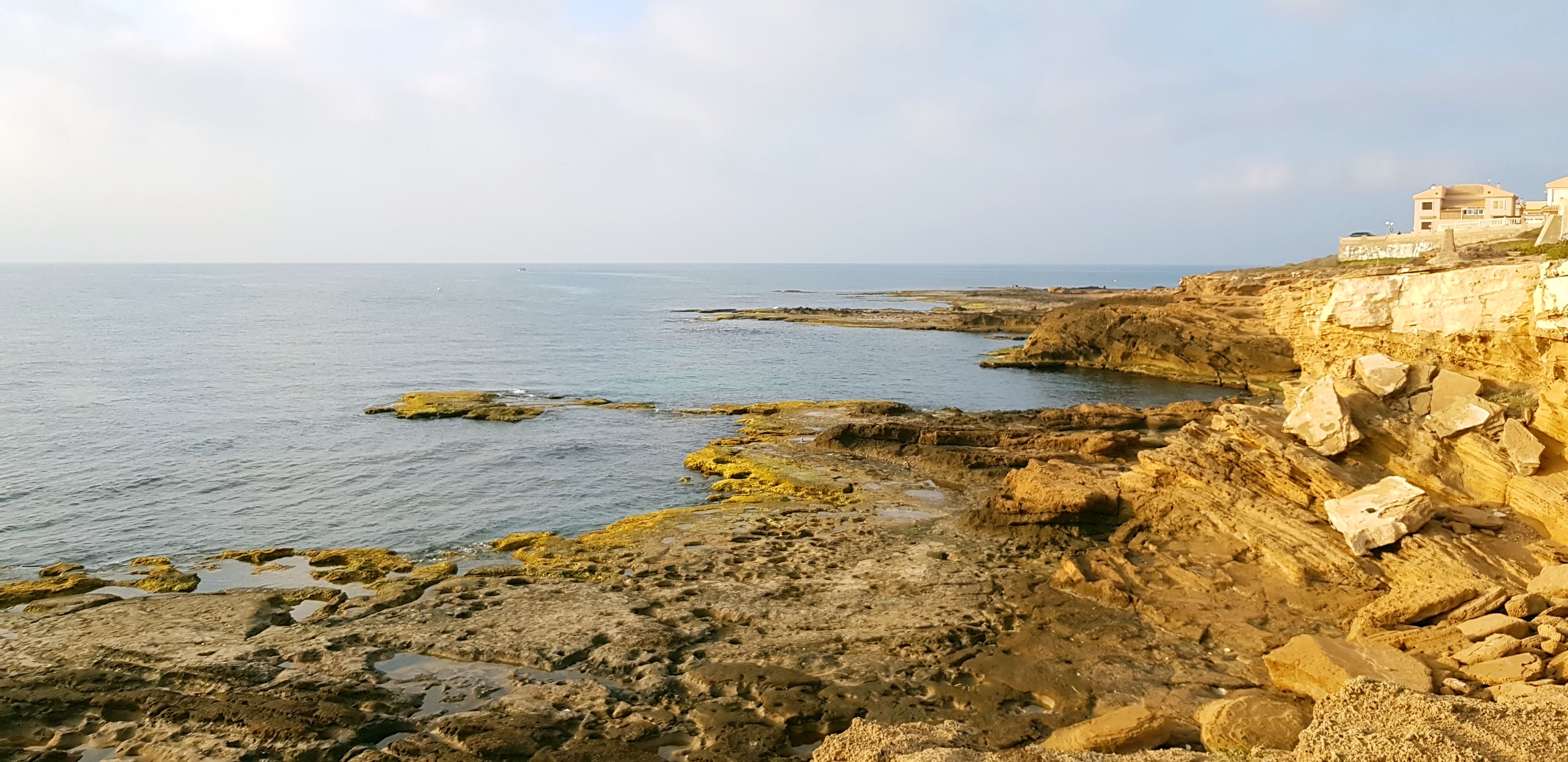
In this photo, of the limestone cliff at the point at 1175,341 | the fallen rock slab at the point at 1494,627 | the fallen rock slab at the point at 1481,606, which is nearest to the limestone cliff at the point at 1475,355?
the fallen rock slab at the point at 1481,606

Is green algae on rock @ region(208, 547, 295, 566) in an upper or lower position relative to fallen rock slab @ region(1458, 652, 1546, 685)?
lower

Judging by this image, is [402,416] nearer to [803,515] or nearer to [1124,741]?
[803,515]

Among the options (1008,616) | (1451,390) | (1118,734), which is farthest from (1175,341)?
(1118,734)

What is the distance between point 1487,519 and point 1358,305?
677cm

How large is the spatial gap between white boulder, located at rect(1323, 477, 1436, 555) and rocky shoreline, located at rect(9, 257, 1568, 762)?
5 cm

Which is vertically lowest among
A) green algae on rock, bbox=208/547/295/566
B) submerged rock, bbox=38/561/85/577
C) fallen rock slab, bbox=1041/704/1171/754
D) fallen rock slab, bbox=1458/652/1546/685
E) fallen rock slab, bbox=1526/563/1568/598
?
green algae on rock, bbox=208/547/295/566

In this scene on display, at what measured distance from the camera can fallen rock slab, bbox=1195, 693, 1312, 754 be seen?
32.4 ft

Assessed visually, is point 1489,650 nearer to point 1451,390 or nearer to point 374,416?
point 1451,390

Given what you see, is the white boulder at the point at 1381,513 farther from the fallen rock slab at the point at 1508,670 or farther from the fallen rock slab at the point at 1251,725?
the fallen rock slab at the point at 1251,725

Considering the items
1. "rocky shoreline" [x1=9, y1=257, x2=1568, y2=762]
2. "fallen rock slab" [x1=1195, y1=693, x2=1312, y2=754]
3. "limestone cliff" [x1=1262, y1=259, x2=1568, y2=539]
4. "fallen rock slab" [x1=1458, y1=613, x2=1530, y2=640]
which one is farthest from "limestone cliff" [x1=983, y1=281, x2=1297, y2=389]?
"fallen rock slab" [x1=1195, y1=693, x2=1312, y2=754]

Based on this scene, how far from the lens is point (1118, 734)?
1048 centimetres

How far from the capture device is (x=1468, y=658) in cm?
1182

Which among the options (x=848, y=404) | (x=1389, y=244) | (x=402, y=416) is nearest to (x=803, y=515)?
(x=848, y=404)

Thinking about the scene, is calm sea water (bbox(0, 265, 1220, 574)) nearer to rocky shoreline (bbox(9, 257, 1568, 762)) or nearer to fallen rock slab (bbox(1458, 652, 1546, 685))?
rocky shoreline (bbox(9, 257, 1568, 762))
